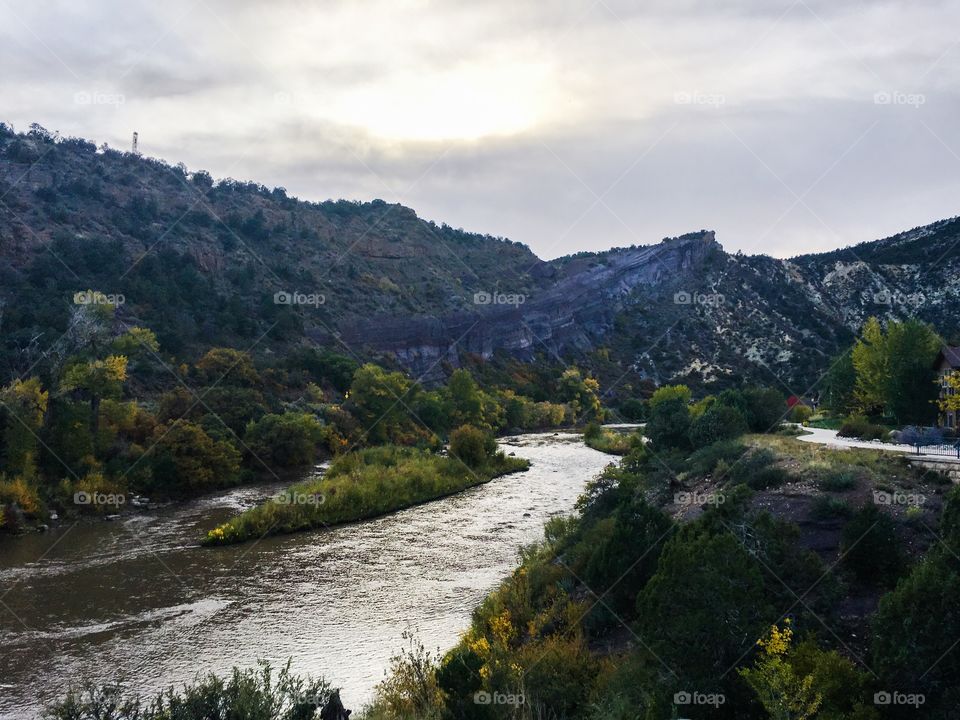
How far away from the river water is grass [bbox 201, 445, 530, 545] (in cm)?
91

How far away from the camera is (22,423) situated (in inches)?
1233

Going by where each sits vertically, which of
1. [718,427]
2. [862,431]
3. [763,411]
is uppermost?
[763,411]

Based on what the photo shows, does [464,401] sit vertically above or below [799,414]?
below

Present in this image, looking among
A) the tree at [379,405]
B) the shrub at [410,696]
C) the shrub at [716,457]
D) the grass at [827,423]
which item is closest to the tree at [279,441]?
the tree at [379,405]

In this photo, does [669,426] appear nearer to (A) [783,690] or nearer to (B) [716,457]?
(B) [716,457]

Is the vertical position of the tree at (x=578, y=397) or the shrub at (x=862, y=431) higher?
the shrub at (x=862, y=431)

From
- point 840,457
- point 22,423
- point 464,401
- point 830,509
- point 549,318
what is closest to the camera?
point 830,509

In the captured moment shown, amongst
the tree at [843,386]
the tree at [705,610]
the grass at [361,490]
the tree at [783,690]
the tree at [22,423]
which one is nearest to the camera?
the tree at [783,690]

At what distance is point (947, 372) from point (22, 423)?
40.6 metres

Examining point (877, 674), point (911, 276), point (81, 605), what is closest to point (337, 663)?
point (81, 605)

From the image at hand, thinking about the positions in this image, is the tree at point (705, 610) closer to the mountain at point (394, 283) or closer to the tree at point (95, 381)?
the tree at point (95, 381)

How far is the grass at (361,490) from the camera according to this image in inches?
1176

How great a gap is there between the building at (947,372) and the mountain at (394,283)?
151ft

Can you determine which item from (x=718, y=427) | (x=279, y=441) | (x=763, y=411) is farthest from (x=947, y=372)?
(x=279, y=441)
